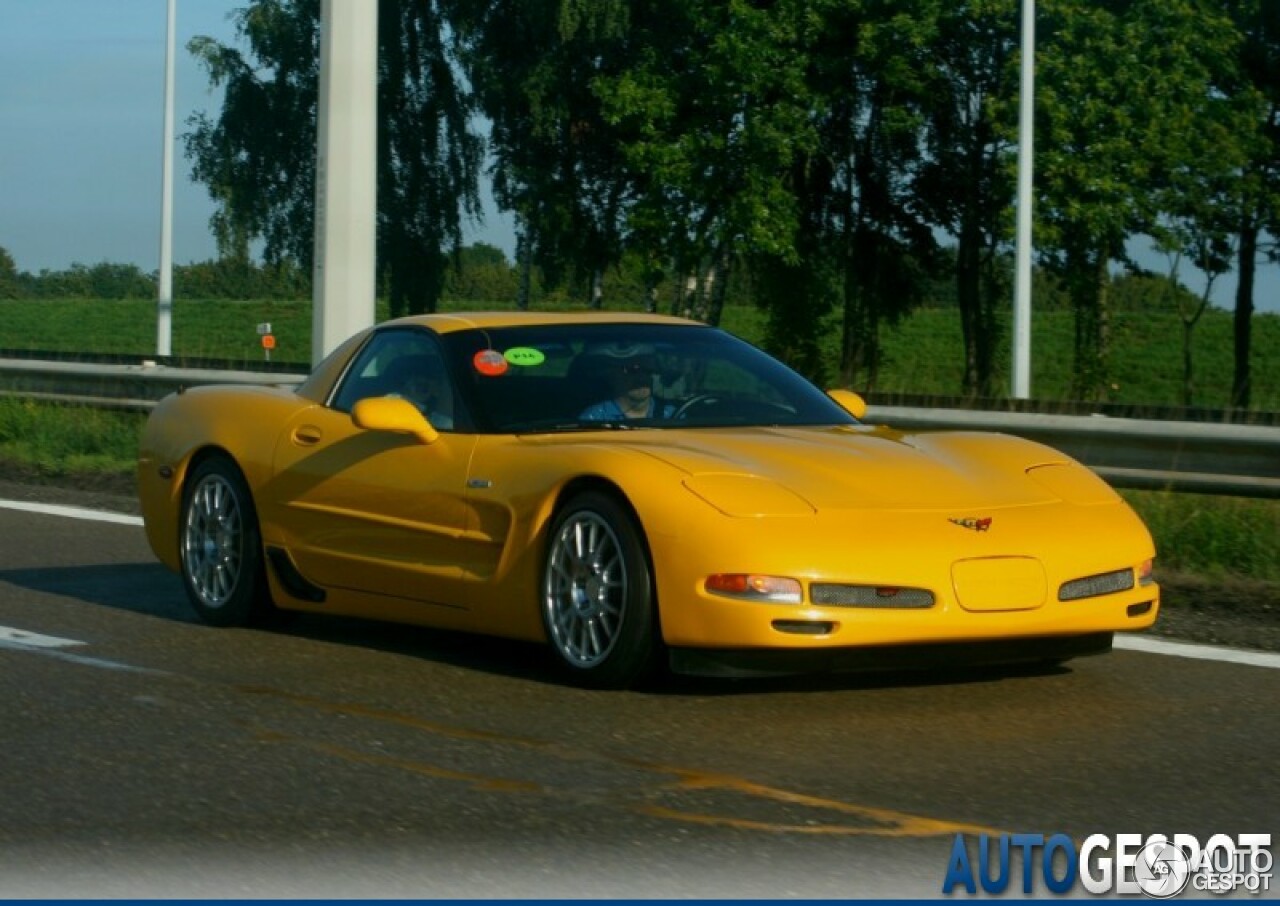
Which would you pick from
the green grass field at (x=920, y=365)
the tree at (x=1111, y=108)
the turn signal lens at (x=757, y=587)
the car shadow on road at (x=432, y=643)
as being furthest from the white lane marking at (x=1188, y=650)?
the tree at (x=1111, y=108)

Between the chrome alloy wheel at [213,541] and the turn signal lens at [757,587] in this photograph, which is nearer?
the turn signal lens at [757,587]

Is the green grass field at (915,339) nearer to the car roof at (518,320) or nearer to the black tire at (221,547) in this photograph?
the black tire at (221,547)

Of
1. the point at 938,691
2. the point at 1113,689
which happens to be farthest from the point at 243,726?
the point at 1113,689

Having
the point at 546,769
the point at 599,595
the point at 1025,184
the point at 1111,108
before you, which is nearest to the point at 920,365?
the point at 1111,108

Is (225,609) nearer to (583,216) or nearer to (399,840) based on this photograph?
(399,840)

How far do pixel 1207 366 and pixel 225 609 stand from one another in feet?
194

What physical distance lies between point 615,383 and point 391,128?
41955 millimetres

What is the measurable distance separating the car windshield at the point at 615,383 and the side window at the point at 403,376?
0.11 m

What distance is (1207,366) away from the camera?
6544cm

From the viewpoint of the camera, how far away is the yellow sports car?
6.84m

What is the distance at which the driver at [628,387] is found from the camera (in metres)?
8.06

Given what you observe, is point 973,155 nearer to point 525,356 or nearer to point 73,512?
point 73,512

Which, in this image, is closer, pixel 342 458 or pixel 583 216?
pixel 342 458

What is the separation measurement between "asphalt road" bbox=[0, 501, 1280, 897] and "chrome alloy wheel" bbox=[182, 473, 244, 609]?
0.37 metres
